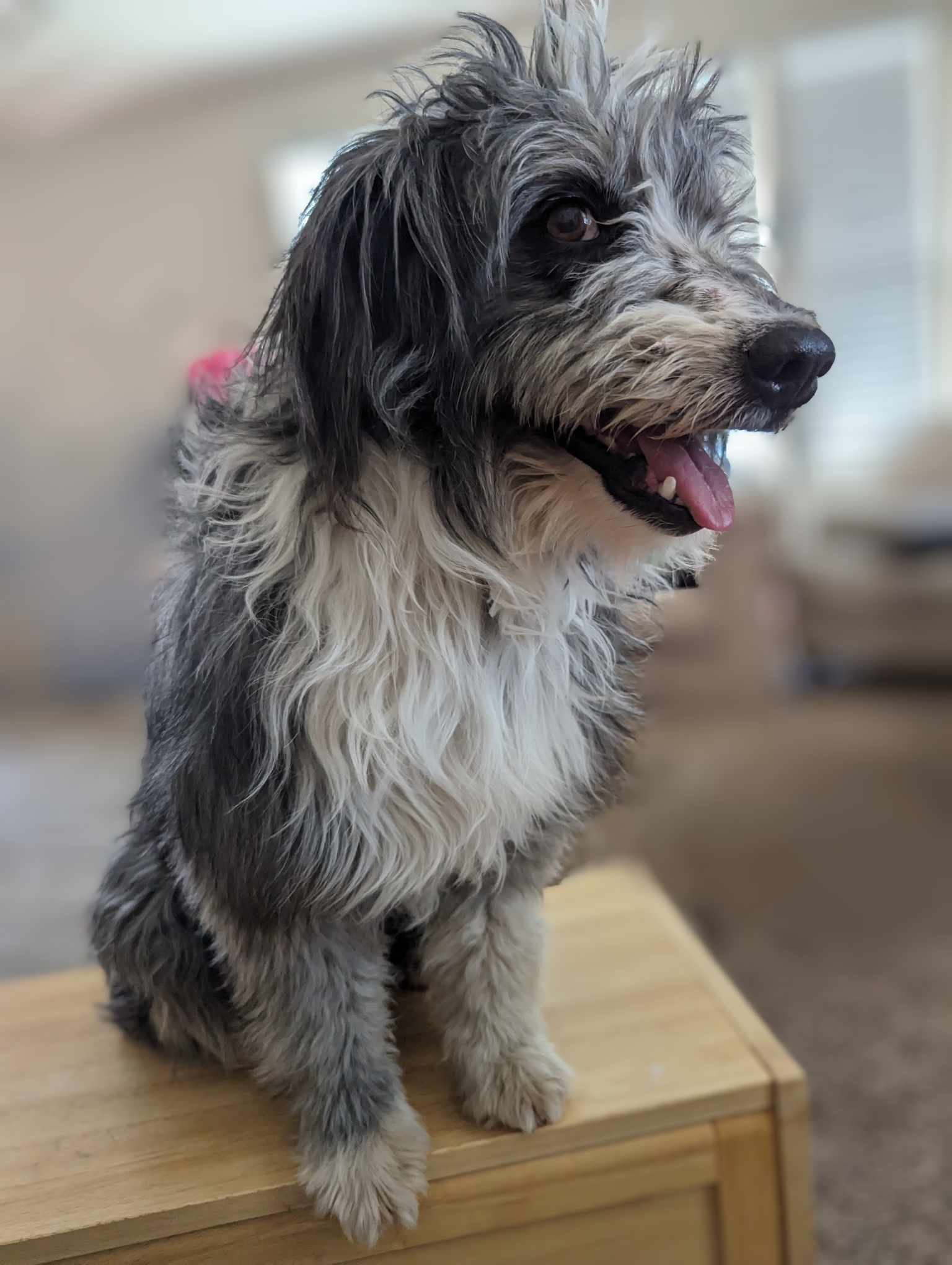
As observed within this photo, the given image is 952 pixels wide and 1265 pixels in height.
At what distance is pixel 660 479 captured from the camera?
2.63ft

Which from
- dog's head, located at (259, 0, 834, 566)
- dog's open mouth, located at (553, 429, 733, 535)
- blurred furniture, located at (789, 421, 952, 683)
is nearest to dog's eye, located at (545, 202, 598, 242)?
dog's head, located at (259, 0, 834, 566)

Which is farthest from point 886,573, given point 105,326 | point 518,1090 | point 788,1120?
point 518,1090

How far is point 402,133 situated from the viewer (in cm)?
80

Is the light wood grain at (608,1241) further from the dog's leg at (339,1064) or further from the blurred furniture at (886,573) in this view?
the blurred furniture at (886,573)

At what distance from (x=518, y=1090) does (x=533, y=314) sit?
2.01ft

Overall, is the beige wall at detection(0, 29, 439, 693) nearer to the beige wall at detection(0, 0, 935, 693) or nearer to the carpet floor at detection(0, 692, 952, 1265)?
the beige wall at detection(0, 0, 935, 693)

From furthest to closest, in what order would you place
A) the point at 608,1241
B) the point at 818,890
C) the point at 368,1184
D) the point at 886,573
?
the point at 886,573 → the point at 818,890 → the point at 608,1241 → the point at 368,1184

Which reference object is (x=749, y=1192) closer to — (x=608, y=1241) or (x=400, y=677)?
(x=608, y=1241)

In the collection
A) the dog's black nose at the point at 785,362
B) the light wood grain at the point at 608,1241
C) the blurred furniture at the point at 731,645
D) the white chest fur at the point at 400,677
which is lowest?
the blurred furniture at the point at 731,645

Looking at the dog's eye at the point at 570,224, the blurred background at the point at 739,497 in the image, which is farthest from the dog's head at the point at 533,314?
the blurred background at the point at 739,497

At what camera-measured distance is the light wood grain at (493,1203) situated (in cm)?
→ 90

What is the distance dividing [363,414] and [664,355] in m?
0.21

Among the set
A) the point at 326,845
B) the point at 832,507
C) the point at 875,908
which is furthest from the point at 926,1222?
the point at 832,507

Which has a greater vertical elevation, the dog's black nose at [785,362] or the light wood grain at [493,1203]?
the dog's black nose at [785,362]
